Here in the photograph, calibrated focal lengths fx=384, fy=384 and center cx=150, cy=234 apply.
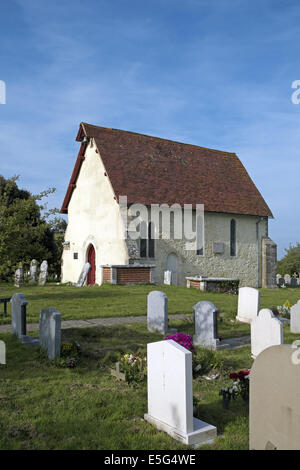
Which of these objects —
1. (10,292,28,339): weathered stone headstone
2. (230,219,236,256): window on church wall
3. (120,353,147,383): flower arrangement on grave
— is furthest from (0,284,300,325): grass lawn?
(230,219,236,256): window on church wall

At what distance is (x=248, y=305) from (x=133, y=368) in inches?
249

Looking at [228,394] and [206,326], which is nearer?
[228,394]

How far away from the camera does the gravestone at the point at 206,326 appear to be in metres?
8.88

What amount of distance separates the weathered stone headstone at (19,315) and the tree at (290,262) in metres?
44.1

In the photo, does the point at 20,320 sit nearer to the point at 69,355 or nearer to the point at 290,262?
the point at 69,355

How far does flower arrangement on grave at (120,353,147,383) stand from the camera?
6457 mm

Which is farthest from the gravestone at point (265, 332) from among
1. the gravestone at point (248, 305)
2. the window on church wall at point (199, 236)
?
the window on church wall at point (199, 236)

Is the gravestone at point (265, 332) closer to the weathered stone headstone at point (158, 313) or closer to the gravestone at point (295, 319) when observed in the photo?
the weathered stone headstone at point (158, 313)

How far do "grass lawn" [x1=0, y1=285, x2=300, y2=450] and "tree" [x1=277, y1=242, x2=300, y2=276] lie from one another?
4042 centimetres

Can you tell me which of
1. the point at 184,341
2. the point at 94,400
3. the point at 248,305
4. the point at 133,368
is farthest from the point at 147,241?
the point at 94,400

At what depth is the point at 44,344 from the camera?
8.00 metres

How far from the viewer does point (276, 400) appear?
3.50 metres
